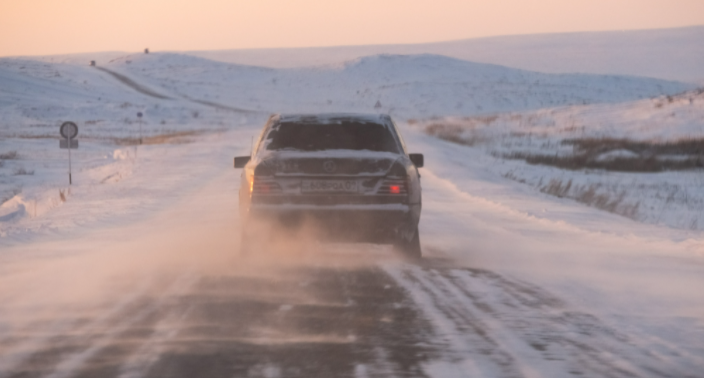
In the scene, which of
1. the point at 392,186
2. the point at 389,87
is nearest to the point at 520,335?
the point at 392,186

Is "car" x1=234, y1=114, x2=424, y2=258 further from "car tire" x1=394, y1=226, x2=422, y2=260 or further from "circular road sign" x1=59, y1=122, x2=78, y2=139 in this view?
"circular road sign" x1=59, y1=122, x2=78, y2=139

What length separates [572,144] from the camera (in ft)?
134

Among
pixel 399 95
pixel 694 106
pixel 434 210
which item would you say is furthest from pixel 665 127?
pixel 399 95

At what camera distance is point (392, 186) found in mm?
9242

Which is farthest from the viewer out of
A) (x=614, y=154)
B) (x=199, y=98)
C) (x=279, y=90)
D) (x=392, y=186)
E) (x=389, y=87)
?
(x=389, y=87)

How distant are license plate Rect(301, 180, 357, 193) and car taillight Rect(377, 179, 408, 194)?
0.28 meters

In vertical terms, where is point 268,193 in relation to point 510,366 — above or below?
above

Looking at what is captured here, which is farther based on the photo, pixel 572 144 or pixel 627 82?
pixel 627 82

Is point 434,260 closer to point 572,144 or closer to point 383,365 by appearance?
point 383,365

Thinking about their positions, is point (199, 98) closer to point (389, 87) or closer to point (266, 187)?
point (389, 87)

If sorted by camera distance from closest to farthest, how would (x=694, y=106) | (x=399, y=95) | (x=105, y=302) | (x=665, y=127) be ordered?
1. (x=105, y=302)
2. (x=665, y=127)
3. (x=694, y=106)
4. (x=399, y=95)

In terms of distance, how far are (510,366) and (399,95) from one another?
14789 centimetres

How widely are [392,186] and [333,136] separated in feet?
3.71

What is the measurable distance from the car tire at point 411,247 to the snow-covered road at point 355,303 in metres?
0.19
